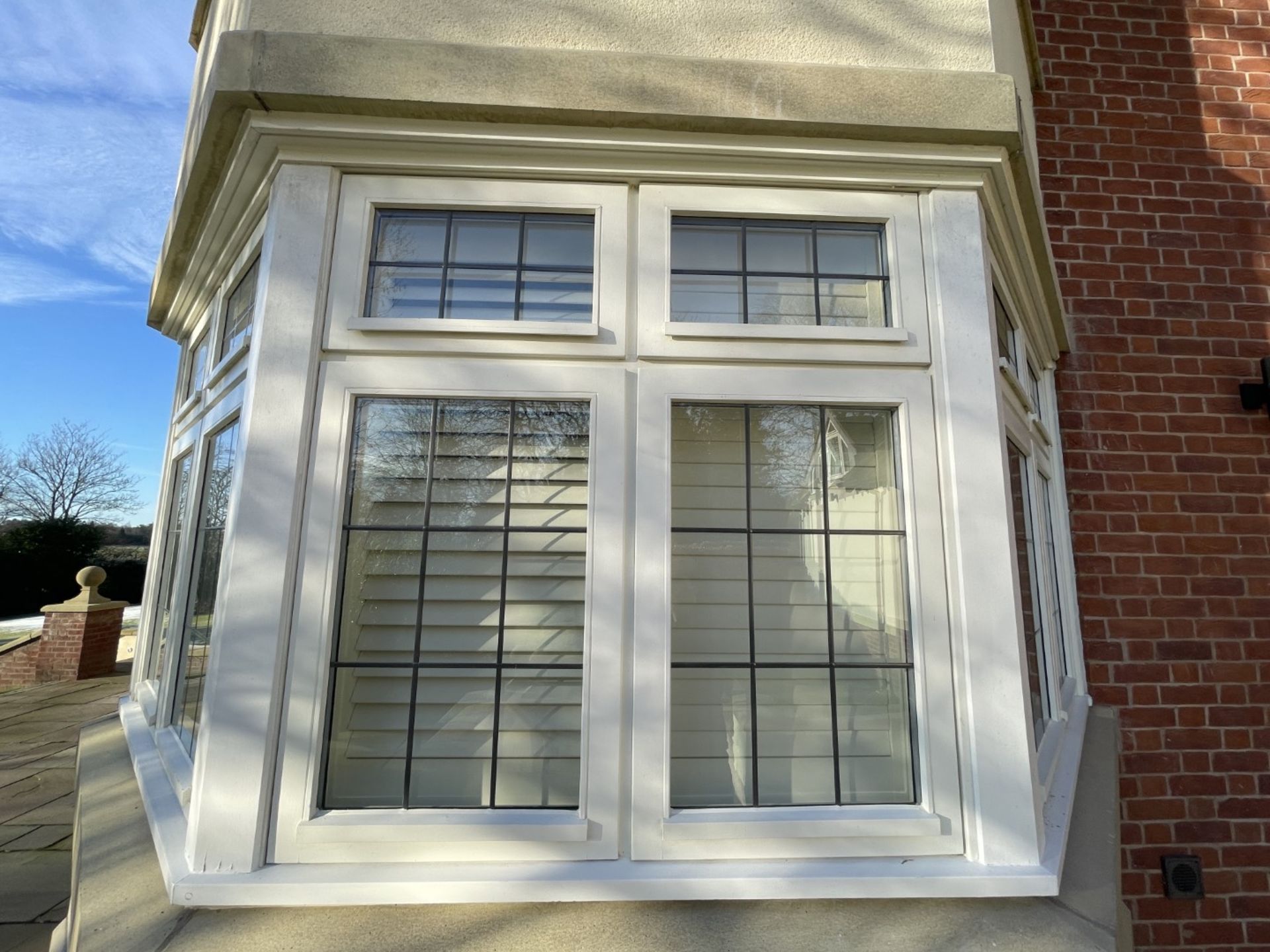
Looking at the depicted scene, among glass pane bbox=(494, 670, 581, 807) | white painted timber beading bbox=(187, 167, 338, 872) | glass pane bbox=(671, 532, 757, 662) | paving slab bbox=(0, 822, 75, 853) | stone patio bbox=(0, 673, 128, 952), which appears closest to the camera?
white painted timber beading bbox=(187, 167, 338, 872)

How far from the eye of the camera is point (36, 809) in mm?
4707

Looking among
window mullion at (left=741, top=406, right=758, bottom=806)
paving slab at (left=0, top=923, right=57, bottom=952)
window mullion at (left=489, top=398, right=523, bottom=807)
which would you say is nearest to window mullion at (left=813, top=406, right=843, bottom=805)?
window mullion at (left=741, top=406, right=758, bottom=806)

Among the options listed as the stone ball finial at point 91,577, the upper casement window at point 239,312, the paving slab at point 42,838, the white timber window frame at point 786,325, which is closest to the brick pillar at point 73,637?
the stone ball finial at point 91,577

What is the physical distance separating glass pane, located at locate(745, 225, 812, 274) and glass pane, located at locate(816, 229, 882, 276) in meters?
0.04

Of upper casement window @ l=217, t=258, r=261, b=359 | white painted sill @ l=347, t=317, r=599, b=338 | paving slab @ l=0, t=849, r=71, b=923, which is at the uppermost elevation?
upper casement window @ l=217, t=258, r=261, b=359

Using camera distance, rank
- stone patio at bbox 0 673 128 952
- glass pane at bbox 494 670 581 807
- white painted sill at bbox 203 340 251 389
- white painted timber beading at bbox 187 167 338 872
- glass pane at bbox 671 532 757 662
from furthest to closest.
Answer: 1. stone patio at bbox 0 673 128 952
2. white painted sill at bbox 203 340 251 389
3. glass pane at bbox 671 532 757 662
4. glass pane at bbox 494 670 581 807
5. white painted timber beading at bbox 187 167 338 872

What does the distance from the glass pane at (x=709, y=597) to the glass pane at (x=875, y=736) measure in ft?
1.04

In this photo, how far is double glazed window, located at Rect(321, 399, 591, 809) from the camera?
6.07ft

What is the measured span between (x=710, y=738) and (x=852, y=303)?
136 cm

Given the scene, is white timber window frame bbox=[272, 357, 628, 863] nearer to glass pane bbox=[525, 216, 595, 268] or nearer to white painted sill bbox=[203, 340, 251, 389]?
glass pane bbox=[525, 216, 595, 268]

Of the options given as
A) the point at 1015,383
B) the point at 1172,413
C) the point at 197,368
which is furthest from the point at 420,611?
the point at 1172,413

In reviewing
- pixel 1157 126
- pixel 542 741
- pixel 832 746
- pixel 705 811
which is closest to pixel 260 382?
pixel 542 741

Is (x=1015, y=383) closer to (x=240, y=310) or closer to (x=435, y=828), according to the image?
(x=435, y=828)

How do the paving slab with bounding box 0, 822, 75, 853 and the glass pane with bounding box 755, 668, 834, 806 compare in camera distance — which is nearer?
the glass pane with bounding box 755, 668, 834, 806
